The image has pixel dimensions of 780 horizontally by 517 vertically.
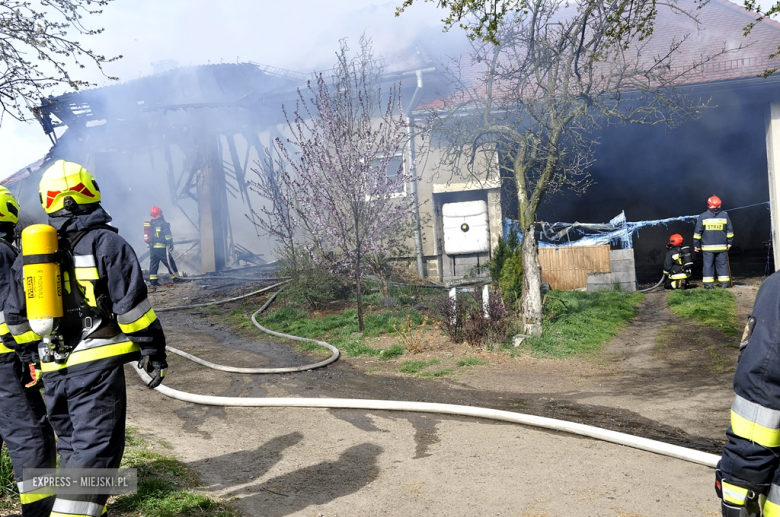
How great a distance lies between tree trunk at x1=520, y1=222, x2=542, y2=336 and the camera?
29.9 feet

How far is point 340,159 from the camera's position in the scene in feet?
Answer: 32.9

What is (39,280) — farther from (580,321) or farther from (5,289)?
(580,321)

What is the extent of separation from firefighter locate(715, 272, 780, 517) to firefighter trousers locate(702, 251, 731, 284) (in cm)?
1160

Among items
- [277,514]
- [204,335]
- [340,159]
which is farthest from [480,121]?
[277,514]

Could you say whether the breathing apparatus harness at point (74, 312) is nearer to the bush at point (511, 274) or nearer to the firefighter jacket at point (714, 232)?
the bush at point (511, 274)

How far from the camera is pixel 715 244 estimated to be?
40.7ft

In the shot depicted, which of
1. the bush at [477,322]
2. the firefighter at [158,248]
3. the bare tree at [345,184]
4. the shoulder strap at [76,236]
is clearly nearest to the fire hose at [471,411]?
the bush at [477,322]

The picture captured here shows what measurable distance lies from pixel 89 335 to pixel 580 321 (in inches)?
316

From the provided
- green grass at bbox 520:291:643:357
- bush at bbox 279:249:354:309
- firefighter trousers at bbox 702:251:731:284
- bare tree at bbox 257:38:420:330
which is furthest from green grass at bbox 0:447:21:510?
firefighter trousers at bbox 702:251:731:284

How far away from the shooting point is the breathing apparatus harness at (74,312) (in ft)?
9.78

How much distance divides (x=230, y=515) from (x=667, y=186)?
18.7 m

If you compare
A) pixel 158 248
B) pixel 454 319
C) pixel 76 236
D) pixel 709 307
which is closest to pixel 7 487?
pixel 76 236

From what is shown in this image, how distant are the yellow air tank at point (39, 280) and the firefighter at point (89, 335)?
0.06 meters

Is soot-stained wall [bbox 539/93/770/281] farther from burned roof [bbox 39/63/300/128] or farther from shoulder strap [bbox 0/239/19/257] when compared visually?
shoulder strap [bbox 0/239/19/257]
